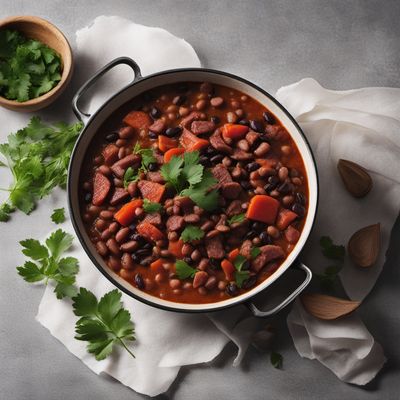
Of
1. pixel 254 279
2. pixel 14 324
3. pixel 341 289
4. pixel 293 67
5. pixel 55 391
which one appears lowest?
pixel 55 391

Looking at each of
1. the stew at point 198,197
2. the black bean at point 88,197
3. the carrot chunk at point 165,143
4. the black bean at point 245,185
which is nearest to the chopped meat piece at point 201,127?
the stew at point 198,197

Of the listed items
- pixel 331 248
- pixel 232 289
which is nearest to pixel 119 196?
pixel 232 289

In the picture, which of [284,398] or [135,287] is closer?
[135,287]

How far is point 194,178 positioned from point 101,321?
1227mm

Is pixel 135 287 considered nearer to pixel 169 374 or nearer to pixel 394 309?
pixel 169 374

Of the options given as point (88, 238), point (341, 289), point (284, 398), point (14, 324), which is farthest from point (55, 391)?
point (341, 289)

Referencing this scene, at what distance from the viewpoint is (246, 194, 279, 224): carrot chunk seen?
3.90m

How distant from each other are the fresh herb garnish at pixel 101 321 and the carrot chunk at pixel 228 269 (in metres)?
0.76

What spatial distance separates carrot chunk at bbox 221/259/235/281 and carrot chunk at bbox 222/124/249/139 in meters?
0.81

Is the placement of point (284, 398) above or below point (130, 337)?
below

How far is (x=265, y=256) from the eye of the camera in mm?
3889

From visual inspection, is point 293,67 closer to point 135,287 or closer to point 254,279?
point 254,279

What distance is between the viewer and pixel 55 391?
4344mm

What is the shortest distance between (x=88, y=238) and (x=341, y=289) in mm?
1764
